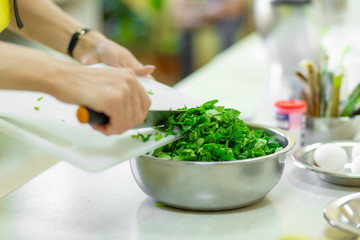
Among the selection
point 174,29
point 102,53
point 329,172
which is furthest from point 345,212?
point 174,29

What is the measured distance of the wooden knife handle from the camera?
1051mm

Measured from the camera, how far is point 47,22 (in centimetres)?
177

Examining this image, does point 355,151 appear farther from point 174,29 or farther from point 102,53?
point 174,29

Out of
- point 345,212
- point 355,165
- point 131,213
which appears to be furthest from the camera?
point 355,165

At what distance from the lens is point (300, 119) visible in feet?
5.37

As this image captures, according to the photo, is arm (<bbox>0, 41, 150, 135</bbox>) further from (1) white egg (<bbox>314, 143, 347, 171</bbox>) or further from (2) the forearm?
(2) the forearm

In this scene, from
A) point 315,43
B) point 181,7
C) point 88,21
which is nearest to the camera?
point 315,43

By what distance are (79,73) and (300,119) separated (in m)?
0.79

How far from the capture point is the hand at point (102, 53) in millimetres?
1689

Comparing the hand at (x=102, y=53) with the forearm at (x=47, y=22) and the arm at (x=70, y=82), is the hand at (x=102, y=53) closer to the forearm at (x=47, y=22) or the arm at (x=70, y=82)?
the forearm at (x=47, y=22)

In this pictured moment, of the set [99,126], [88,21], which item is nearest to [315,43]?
[99,126]

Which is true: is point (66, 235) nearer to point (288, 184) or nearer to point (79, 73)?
point (79, 73)

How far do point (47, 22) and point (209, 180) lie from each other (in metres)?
0.87

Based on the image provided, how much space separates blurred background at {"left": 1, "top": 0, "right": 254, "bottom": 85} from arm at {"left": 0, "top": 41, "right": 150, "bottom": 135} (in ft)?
13.5
